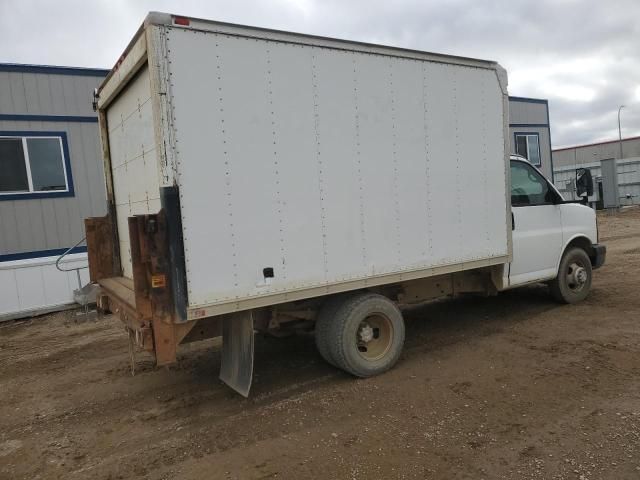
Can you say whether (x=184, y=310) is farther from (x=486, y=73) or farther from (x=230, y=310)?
(x=486, y=73)

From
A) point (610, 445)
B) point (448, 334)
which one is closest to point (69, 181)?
point (448, 334)

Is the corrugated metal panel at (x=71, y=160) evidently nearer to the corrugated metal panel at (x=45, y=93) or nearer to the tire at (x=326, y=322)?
the corrugated metal panel at (x=45, y=93)

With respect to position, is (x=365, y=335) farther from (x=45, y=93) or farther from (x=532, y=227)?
(x=45, y=93)

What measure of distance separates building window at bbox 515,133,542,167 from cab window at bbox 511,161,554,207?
509 inches

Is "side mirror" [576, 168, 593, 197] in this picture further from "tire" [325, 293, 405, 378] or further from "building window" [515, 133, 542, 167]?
"building window" [515, 133, 542, 167]

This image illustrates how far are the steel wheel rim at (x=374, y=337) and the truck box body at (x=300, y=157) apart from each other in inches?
18.6

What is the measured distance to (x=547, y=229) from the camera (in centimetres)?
645

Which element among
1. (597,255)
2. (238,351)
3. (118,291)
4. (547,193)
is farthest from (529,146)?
(118,291)

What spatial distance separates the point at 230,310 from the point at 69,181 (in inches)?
292

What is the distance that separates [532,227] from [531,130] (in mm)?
14346

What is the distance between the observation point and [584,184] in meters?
6.86

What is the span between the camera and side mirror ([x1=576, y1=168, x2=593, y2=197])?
6.82 m

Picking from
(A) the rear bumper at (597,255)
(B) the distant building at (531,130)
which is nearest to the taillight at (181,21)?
(A) the rear bumper at (597,255)

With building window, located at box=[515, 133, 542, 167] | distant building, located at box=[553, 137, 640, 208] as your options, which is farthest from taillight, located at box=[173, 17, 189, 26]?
building window, located at box=[515, 133, 542, 167]
